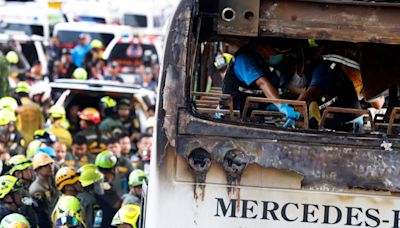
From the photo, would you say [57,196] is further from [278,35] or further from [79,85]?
[278,35]

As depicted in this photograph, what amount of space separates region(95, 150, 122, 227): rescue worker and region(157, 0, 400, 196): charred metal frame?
4.94 m

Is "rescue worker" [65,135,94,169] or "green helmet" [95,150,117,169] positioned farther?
"rescue worker" [65,135,94,169]

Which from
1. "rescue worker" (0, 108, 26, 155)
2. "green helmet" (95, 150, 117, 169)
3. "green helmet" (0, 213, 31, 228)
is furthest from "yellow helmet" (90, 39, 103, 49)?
"green helmet" (0, 213, 31, 228)

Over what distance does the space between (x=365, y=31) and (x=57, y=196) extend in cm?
562

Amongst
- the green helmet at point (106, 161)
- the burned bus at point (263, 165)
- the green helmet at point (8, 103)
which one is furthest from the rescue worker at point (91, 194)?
the burned bus at point (263, 165)

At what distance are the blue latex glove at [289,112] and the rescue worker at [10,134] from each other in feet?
23.6

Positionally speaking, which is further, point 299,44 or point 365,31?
point 299,44

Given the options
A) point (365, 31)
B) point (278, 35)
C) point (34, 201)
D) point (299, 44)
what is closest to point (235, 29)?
point (278, 35)

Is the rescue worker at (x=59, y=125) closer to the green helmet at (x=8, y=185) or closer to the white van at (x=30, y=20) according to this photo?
the green helmet at (x=8, y=185)

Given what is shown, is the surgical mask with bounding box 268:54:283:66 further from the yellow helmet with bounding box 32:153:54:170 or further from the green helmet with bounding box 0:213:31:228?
the yellow helmet with bounding box 32:153:54:170

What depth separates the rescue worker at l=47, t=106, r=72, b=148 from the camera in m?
13.6

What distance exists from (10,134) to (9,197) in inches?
154

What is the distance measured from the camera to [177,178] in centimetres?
562

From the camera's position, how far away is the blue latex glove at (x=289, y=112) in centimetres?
641
